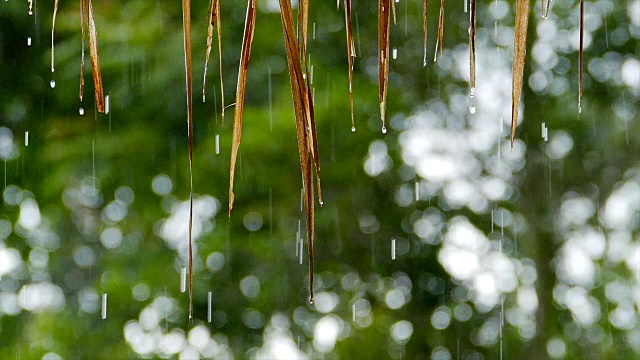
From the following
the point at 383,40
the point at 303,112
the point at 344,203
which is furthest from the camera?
the point at 344,203

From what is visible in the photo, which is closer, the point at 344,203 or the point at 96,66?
the point at 96,66

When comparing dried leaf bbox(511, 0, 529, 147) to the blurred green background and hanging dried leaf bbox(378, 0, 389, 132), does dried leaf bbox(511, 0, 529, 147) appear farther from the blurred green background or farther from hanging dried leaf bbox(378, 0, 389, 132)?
the blurred green background

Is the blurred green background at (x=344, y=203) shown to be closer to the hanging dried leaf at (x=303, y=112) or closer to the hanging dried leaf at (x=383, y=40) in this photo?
the hanging dried leaf at (x=383, y=40)

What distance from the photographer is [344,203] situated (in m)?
4.93

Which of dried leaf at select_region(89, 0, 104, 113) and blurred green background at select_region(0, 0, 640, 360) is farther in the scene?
blurred green background at select_region(0, 0, 640, 360)

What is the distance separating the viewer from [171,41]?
4.05 metres

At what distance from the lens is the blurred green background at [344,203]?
168 inches

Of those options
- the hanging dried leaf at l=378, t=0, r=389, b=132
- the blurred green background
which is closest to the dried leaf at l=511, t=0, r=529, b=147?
the hanging dried leaf at l=378, t=0, r=389, b=132

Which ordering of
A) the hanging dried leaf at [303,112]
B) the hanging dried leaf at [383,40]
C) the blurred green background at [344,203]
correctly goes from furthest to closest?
the blurred green background at [344,203], the hanging dried leaf at [383,40], the hanging dried leaf at [303,112]

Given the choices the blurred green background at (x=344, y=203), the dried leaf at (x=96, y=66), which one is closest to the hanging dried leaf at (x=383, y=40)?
the dried leaf at (x=96, y=66)

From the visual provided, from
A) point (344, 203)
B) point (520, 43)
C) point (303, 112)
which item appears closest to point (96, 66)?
point (303, 112)

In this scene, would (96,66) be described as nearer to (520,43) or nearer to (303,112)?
(303,112)

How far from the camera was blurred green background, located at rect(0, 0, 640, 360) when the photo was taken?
4.28m

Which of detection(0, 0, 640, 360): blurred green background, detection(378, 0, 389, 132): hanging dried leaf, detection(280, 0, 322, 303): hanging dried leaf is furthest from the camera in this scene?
detection(0, 0, 640, 360): blurred green background
